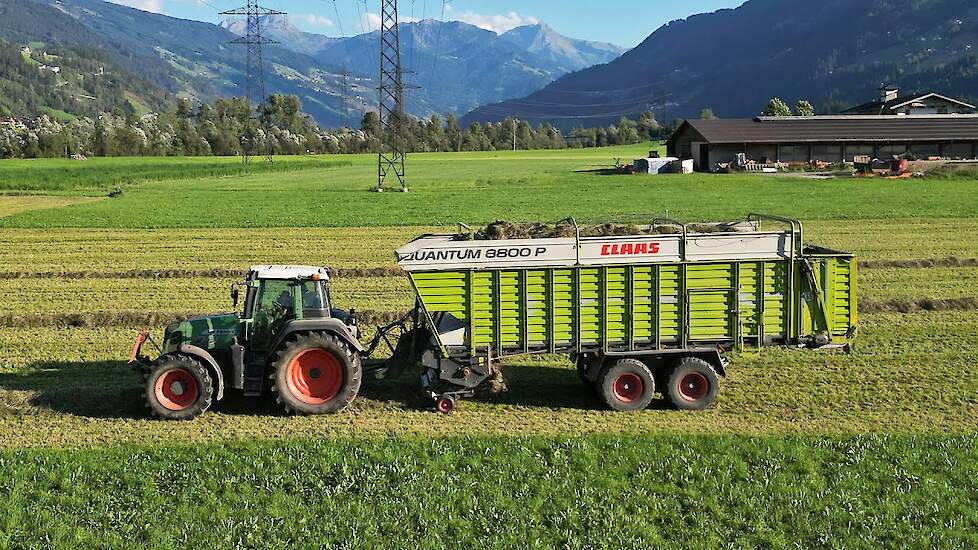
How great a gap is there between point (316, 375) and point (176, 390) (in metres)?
2.01

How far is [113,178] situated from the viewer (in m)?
74.9

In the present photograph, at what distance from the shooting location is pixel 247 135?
116 metres

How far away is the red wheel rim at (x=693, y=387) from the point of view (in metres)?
13.9

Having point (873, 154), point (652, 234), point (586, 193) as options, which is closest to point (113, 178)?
point (586, 193)

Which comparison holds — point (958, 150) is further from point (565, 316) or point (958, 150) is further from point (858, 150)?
point (565, 316)

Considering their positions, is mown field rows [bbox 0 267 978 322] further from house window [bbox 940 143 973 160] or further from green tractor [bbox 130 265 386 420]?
house window [bbox 940 143 973 160]

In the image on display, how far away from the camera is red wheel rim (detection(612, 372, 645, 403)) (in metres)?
13.9

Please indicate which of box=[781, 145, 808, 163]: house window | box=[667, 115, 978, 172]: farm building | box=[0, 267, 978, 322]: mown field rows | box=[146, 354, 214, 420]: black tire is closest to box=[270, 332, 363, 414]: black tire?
box=[146, 354, 214, 420]: black tire

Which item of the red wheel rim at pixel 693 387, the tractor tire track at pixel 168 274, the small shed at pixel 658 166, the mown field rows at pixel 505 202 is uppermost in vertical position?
the small shed at pixel 658 166

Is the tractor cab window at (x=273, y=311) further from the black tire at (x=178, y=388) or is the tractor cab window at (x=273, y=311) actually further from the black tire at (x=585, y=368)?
the black tire at (x=585, y=368)

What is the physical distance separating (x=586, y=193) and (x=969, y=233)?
80.9 ft

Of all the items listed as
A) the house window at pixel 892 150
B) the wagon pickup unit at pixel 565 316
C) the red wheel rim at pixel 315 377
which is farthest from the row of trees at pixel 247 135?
the red wheel rim at pixel 315 377

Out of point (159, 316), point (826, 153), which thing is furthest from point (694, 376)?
point (826, 153)

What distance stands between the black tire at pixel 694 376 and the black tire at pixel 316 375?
4737 millimetres
